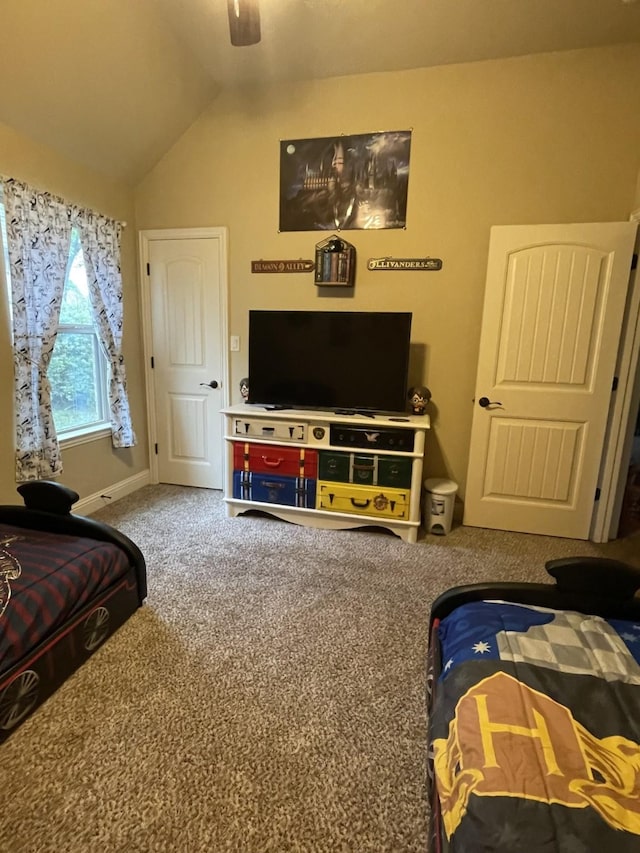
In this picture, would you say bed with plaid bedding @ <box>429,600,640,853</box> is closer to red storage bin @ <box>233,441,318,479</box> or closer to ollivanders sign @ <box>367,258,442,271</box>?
red storage bin @ <box>233,441,318,479</box>

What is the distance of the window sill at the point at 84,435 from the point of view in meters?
3.22

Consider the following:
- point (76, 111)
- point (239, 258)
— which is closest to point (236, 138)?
point (239, 258)

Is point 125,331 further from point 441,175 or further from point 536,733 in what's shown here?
point 536,733

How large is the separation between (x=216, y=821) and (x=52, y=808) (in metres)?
0.50

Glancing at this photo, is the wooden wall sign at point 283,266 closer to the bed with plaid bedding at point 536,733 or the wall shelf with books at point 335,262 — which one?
the wall shelf with books at point 335,262

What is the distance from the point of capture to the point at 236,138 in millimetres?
3465

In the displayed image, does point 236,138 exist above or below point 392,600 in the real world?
above

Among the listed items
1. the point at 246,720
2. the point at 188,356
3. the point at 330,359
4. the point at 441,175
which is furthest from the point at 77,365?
the point at 441,175

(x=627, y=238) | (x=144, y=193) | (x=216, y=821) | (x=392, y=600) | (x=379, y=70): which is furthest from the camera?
(x=144, y=193)

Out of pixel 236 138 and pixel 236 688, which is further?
pixel 236 138

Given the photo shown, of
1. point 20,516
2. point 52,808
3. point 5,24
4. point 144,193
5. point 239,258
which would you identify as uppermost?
point 5,24

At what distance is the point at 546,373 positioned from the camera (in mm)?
3105

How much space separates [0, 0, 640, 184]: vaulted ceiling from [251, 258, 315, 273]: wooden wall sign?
119 centimetres

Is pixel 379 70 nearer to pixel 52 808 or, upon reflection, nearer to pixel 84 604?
pixel 84 604
